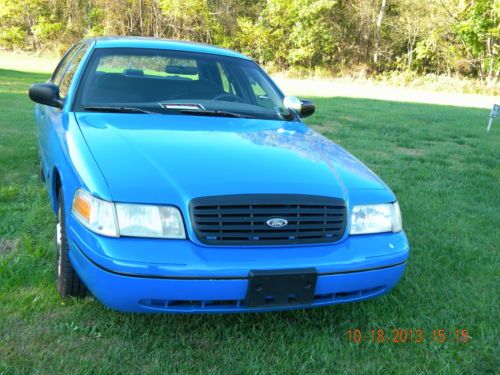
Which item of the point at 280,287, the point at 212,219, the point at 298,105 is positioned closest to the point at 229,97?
the point at 298,105

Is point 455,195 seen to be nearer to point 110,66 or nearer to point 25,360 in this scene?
point 110,66

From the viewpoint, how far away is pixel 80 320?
7.91ft

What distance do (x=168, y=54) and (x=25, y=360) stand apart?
236 centimetres

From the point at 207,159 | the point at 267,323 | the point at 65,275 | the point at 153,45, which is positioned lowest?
the point at 267,323

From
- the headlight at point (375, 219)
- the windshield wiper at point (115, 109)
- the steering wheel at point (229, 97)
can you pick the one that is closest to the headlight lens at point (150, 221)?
the headlight at point (375, 219)

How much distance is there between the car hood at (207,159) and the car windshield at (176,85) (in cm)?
19

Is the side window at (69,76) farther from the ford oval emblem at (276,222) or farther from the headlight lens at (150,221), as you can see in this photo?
the ford oval emblem at (276,222)

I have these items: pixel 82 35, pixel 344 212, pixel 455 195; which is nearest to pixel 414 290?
pixel 344 212

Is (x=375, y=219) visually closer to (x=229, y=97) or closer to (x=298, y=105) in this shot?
(x=298, y=105)

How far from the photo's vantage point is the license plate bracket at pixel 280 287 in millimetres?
2053

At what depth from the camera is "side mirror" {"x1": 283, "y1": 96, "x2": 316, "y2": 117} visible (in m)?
3.71

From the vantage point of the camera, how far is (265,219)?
2146 mm

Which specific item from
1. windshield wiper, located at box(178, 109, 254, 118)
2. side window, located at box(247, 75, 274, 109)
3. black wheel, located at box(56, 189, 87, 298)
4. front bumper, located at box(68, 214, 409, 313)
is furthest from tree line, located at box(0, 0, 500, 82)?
front bumper, located at box(68, 214, 409, 313)

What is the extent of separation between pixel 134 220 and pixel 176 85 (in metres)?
1.71
